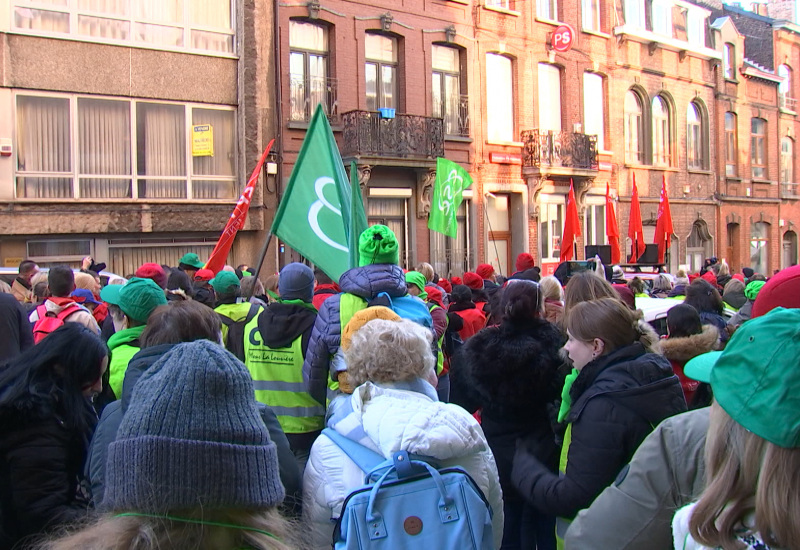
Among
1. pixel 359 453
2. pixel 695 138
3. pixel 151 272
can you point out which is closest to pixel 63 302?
pixel 151 272

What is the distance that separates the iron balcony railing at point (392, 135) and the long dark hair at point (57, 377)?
14879mm

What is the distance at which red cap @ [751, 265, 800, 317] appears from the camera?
102 inches

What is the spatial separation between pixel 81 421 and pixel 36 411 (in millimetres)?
204

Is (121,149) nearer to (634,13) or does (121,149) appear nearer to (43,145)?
(43,145)

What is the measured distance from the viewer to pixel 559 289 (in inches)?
237

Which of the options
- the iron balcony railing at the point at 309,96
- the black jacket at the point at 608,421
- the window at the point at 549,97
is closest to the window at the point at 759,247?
the window at the point at 549,97

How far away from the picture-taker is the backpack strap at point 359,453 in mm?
2551

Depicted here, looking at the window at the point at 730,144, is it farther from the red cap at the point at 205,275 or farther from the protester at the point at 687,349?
the protester at the point at 687,349

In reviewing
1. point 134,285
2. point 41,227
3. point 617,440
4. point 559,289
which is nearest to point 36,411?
point 134,285

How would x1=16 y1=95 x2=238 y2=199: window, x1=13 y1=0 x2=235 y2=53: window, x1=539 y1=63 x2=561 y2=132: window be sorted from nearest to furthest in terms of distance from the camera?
1. x1=13 y1=0 x2=235 y2=53: window
2. x1=16 y1=95 x2=238 y2=199: window
3. x1=539 y1=63 x2=561 y2=132: window

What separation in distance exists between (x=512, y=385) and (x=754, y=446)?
2.18 m

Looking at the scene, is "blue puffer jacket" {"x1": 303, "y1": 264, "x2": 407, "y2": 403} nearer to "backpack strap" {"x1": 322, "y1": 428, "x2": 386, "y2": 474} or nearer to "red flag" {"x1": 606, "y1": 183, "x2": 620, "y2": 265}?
"backpack strap" {"x1": 322, "y1": 428, "x2": 386, "y2": 474}

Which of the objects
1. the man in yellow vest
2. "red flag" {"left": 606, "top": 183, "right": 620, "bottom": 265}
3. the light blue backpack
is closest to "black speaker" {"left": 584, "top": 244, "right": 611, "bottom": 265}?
"red flag" {"left": 606, "top": 183, "right": 620, "bottom": 265}

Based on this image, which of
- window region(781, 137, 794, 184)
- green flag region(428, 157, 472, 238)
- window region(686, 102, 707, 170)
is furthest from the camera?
window region(781, 137, 794, 184)
